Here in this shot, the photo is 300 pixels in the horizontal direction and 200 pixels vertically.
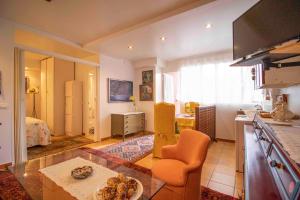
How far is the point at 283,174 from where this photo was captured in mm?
623

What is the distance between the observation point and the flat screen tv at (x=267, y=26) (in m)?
0.95

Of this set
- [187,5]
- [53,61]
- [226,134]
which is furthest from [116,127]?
[187,5]

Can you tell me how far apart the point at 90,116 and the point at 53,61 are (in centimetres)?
215

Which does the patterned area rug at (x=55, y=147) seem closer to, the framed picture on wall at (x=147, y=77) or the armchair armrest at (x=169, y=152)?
the framed picture on wall at (x=147, y=77)

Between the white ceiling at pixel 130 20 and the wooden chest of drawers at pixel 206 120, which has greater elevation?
the white ceiling at pixel 130 20

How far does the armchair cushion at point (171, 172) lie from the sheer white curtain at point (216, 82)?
123 inches

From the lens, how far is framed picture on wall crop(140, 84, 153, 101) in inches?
206

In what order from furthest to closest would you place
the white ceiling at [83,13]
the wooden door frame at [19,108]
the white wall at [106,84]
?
the white wall at [106,84] → the wooden door frame at [19,108] → the white ceiling at [83,13]

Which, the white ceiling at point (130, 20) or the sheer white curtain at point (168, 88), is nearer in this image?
the white ceiling at point (130, 20)

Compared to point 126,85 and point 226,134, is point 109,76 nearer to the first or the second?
point 126,85

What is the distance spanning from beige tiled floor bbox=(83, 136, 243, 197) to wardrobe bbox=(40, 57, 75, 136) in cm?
347

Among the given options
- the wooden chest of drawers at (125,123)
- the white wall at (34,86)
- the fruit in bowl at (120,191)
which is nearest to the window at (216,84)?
the wooden chest of drawers at (125,123)

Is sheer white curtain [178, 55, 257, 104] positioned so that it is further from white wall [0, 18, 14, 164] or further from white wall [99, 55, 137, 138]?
white wall [0, 18, 14, 164]

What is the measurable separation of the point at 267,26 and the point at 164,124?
2102 millimetres
